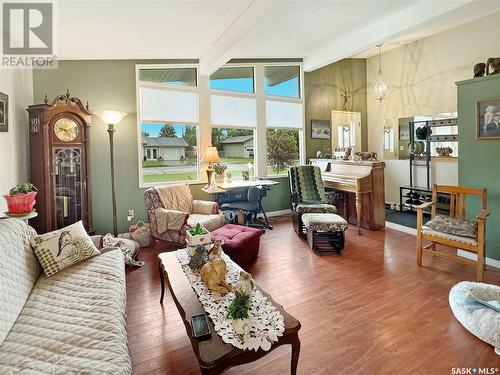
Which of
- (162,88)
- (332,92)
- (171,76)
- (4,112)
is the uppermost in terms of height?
(332,92)

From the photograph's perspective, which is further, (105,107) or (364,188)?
(364,188)

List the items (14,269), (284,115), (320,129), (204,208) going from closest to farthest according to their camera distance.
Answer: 1. (14,269)
2. (204,208)
3. (284,115)
4. (320,129)

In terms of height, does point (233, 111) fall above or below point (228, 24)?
below

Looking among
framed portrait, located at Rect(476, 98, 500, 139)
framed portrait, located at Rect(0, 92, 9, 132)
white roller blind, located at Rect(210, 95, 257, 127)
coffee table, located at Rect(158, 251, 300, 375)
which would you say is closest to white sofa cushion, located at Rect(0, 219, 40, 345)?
coffee table, located at Rect(158, 251, 300, 375)

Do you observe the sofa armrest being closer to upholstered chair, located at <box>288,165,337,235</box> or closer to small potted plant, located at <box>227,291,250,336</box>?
upholstered chair, located at <box>288,165,337,235</box>

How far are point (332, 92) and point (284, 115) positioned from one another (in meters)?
1.40

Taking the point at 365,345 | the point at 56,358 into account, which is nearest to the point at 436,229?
the point at 365,345

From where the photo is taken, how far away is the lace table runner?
1501 mm

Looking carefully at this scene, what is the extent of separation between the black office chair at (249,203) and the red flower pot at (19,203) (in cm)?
265

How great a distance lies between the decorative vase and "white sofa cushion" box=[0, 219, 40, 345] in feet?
3.82

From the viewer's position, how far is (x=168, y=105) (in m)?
4.98

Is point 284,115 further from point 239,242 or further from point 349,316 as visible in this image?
point 349,316

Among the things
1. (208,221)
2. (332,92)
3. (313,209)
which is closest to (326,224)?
(313,209)

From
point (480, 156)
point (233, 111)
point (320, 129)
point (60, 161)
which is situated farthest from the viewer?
point (320, 129)
